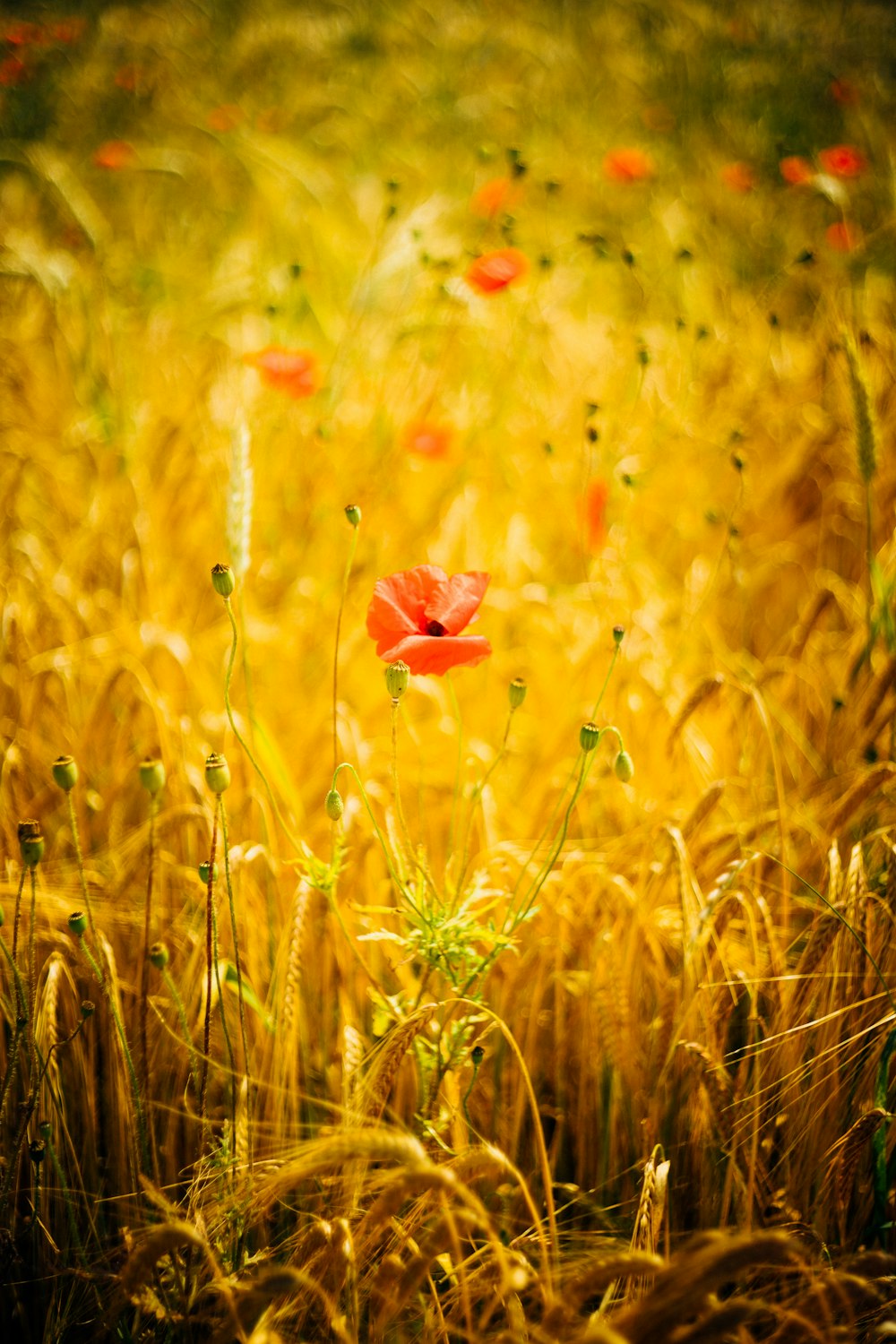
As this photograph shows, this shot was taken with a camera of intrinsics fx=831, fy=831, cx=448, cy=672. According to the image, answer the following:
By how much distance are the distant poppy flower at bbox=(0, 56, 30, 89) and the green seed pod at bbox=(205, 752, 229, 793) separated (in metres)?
2.26

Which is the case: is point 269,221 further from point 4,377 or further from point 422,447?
point 422,447

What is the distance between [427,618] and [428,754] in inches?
24.0

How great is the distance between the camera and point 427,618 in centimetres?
72

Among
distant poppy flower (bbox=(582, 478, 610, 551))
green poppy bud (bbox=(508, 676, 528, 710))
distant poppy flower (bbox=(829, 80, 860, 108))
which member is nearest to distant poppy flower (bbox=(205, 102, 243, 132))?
distant poppy flower (bbox=(582, 478, 610, 551))

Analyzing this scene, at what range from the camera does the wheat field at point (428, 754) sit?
25.9 inches

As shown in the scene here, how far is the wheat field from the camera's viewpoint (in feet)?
2.16

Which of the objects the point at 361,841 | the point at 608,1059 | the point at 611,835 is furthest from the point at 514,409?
the point at 608,1059

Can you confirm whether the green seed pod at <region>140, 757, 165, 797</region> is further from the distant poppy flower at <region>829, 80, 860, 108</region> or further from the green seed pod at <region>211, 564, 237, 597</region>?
the distant poppy flower at <region>829, 80, 860, 108</region>

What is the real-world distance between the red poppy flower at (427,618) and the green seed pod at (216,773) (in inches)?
5.6

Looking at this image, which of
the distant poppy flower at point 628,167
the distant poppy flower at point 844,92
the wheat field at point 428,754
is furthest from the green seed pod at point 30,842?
the distant poppy flower at point 844,92

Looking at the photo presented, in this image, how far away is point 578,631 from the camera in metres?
1.40

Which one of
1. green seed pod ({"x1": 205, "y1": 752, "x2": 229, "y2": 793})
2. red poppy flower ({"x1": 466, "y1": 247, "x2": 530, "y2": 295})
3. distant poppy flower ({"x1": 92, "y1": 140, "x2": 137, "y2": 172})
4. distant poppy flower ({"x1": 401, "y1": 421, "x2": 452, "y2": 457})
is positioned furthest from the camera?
distant poppy flower ({"x1": 92, "y1": 140, "x2": 137, "y2": 172})

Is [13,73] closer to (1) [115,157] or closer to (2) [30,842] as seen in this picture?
(1) [115,157]

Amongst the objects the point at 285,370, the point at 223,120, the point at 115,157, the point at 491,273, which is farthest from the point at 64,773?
the point at 223,120
